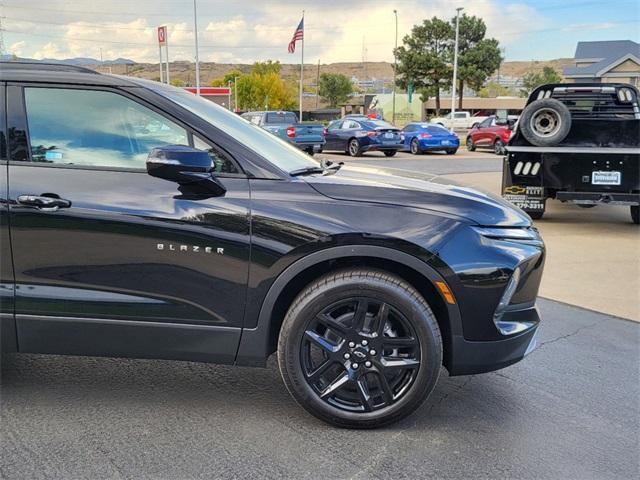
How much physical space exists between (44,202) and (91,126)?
50cm

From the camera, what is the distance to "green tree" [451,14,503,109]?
54969mm

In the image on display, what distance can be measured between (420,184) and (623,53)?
224ft

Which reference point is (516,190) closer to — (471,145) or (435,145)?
(435,145)

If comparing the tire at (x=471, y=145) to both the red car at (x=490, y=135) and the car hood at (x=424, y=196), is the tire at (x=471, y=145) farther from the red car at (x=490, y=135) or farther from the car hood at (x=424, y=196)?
the car hood at (x=424, y=196)

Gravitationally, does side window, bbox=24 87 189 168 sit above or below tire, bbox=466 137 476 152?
above

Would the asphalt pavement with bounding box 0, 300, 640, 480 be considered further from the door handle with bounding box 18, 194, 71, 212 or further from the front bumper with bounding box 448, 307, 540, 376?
the door handle with bounding box 18, 194, 71, 212

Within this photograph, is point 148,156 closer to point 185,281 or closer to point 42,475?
point 185,281

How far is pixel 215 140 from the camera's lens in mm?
3152

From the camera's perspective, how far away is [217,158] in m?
3.13

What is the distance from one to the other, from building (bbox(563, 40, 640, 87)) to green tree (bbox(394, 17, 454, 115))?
12.0 meters

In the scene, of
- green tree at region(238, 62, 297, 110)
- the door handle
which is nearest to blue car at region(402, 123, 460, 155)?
the door handle

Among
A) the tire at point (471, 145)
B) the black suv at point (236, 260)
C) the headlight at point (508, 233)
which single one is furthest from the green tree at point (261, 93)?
the headlight at point (508, 233)

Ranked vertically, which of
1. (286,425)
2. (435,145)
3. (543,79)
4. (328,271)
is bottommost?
(286,425)

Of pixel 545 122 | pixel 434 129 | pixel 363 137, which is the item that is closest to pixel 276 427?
pixel 545 122
